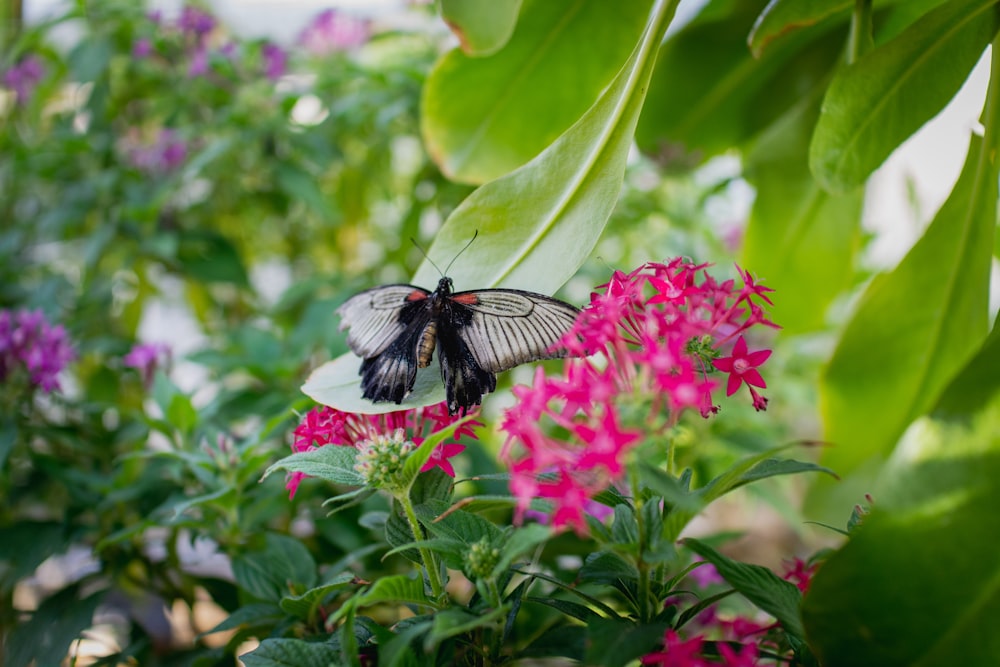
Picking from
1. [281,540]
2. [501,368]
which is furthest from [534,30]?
[281,540]

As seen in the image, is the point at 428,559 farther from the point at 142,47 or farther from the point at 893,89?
the point at 142,47

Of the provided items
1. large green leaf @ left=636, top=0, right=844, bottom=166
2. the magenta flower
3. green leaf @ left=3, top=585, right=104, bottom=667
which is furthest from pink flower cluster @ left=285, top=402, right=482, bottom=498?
large green leaf @ left=636, top=0, right=844, bottom=166

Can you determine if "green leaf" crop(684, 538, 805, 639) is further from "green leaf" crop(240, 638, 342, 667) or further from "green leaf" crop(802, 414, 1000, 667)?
"green leaf" crop(240, 638, 342, 667)

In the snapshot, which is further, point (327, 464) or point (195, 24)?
point (195, 24)

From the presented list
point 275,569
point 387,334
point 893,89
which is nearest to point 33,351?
point 275,569

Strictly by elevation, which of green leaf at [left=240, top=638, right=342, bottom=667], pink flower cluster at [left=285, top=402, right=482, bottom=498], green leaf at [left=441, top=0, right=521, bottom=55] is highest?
green leaf at [left=441, top=0, right=521, bottom=55]

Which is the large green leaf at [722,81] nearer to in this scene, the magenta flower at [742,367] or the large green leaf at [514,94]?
the large green leaf at [514,94]
